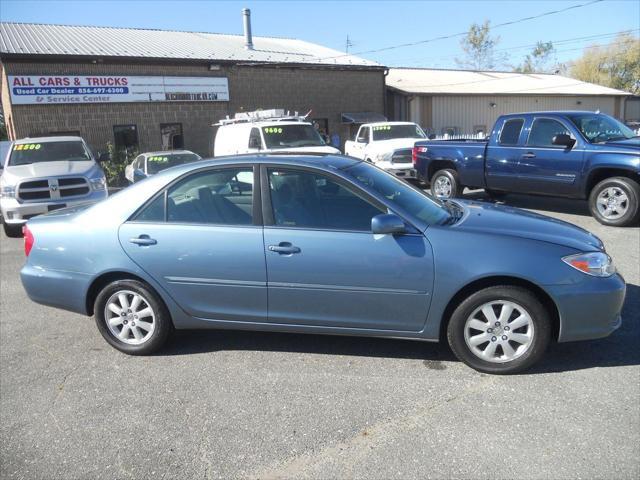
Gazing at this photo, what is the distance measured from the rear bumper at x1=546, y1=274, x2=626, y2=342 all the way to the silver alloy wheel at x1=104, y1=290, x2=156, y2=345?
119 inches

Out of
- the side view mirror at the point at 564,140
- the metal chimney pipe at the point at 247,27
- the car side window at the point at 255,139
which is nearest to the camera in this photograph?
the side view mirror at the point at 564,140

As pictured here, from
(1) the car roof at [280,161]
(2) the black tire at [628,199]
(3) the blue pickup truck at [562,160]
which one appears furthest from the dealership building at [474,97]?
(1) the car roof at [280,161]

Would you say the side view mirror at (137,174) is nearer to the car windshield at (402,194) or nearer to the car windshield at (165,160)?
the car windshield at (165,160)

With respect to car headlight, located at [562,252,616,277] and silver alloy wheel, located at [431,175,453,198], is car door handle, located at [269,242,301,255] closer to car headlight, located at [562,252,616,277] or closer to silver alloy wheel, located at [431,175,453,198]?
car headlight, located at [562,252,616,277]

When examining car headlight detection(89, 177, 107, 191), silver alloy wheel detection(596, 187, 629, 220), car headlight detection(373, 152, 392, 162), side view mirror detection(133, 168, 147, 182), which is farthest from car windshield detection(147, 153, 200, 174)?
silver alloy wheel detection(596, 187, 629, 220)

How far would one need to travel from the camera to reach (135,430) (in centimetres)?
320

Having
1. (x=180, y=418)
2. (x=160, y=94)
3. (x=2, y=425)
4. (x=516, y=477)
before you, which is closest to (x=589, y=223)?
(x=516, y=477)

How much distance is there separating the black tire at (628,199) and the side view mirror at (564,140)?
2.54ft

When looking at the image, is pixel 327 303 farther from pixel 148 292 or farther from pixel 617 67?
pixel 617 67

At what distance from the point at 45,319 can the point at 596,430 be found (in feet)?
16.0

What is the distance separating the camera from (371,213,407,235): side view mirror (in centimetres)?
354

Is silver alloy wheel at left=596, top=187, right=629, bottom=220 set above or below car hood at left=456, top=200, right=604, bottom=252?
below

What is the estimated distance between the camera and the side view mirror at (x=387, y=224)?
11.6 ft

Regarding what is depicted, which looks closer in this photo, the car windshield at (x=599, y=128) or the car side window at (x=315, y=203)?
the car side window at (x=315, y=203)
